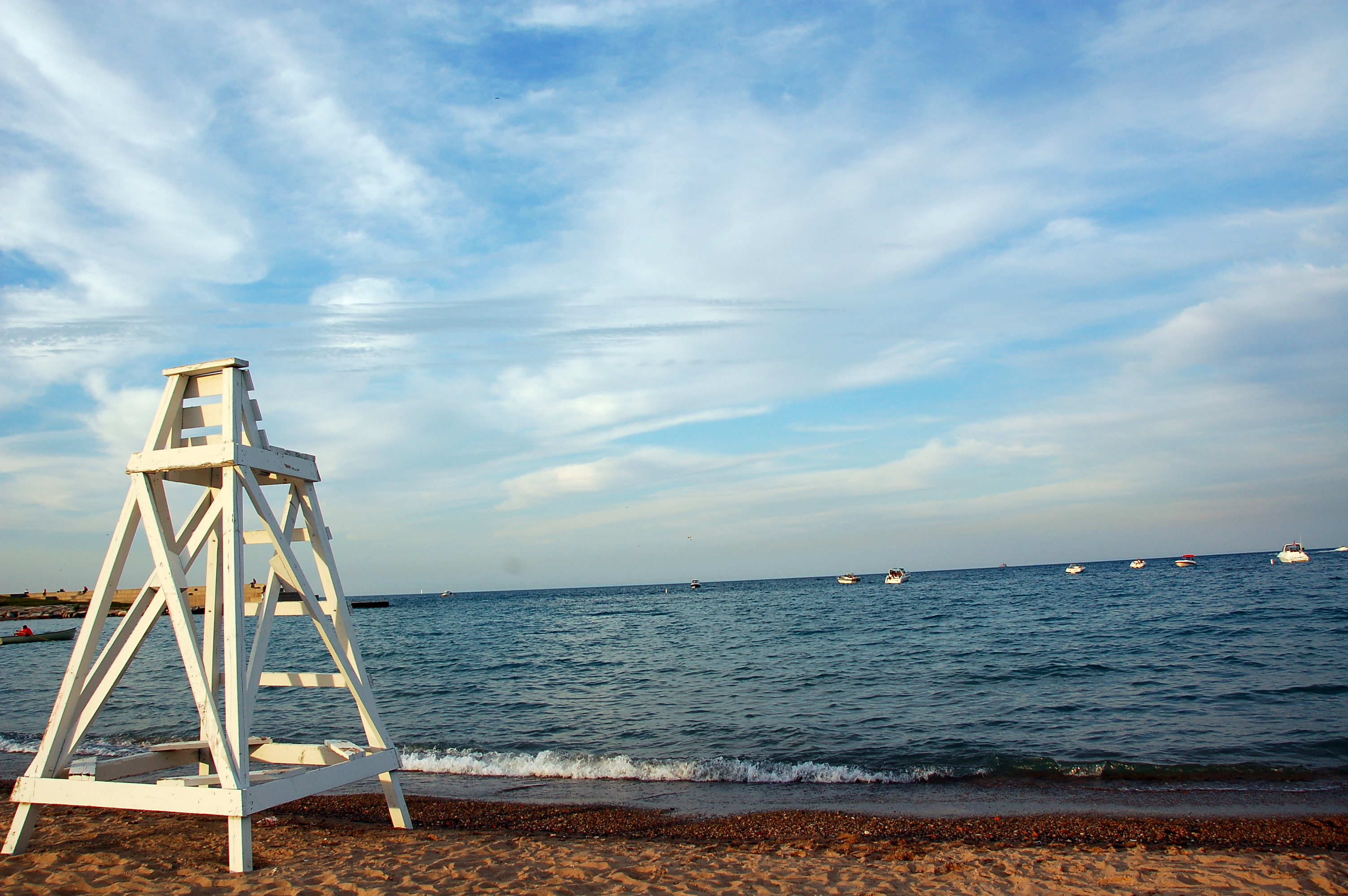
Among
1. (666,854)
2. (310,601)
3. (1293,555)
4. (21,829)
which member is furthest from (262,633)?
(1293,555)

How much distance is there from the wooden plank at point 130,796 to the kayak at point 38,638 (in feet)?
144

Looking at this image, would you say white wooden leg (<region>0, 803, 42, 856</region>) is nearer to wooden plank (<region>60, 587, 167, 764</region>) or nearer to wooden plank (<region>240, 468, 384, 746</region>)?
wooden plank (<region>60, 587, 167, 764</region>)

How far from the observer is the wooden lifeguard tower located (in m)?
5.25

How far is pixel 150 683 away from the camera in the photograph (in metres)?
22.5

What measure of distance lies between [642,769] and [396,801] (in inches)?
209

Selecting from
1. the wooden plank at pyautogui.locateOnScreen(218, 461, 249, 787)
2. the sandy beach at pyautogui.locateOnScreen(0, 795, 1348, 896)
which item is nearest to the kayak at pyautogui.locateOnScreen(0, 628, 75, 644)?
the sandy beach at pyautogui.locateOnScreen(0, 795, 1348, 896)

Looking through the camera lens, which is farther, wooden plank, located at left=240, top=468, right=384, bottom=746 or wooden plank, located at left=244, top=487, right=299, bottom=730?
wooden plank, located at left=240, top=468, right=384, bottom=746

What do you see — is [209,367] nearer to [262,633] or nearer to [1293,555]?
[262,633]

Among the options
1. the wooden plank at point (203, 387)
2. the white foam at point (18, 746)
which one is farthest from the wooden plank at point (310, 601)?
the white foam at point (18, 746)

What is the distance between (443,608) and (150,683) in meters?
83.4

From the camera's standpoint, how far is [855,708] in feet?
51.1

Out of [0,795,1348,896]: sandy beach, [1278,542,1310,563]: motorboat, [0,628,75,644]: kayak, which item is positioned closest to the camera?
[0,795,1348,896]: sandy beach

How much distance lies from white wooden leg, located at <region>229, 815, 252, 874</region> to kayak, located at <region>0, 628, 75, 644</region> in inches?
1777

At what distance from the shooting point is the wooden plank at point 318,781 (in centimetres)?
518
